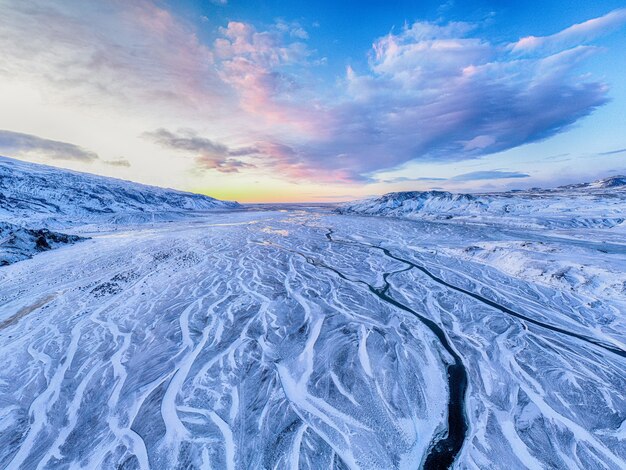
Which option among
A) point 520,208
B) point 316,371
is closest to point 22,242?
point 316,371

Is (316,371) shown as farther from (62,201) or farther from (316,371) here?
(62,201)

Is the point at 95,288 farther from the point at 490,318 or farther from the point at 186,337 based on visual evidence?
the point at 490,318

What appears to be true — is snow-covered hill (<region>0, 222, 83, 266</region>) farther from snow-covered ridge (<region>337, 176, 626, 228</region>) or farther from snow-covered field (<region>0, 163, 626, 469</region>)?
snow-covered ridge (<region>337, 176, 626, 228</region>)

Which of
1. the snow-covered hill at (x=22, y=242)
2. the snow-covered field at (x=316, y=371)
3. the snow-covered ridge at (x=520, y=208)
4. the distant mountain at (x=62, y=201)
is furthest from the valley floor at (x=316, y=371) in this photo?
the distant mountain at (x=62, y=201)

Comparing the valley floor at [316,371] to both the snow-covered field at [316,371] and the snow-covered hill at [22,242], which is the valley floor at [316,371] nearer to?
the snow-covered field at [316,371]

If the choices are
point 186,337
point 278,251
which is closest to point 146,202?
point 278,251

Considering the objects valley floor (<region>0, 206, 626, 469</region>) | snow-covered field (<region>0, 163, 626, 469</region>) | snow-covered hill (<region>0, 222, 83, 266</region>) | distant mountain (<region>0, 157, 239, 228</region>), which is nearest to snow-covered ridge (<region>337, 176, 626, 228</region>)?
valley floor (<region>0, 206, 626, 469</region>)
